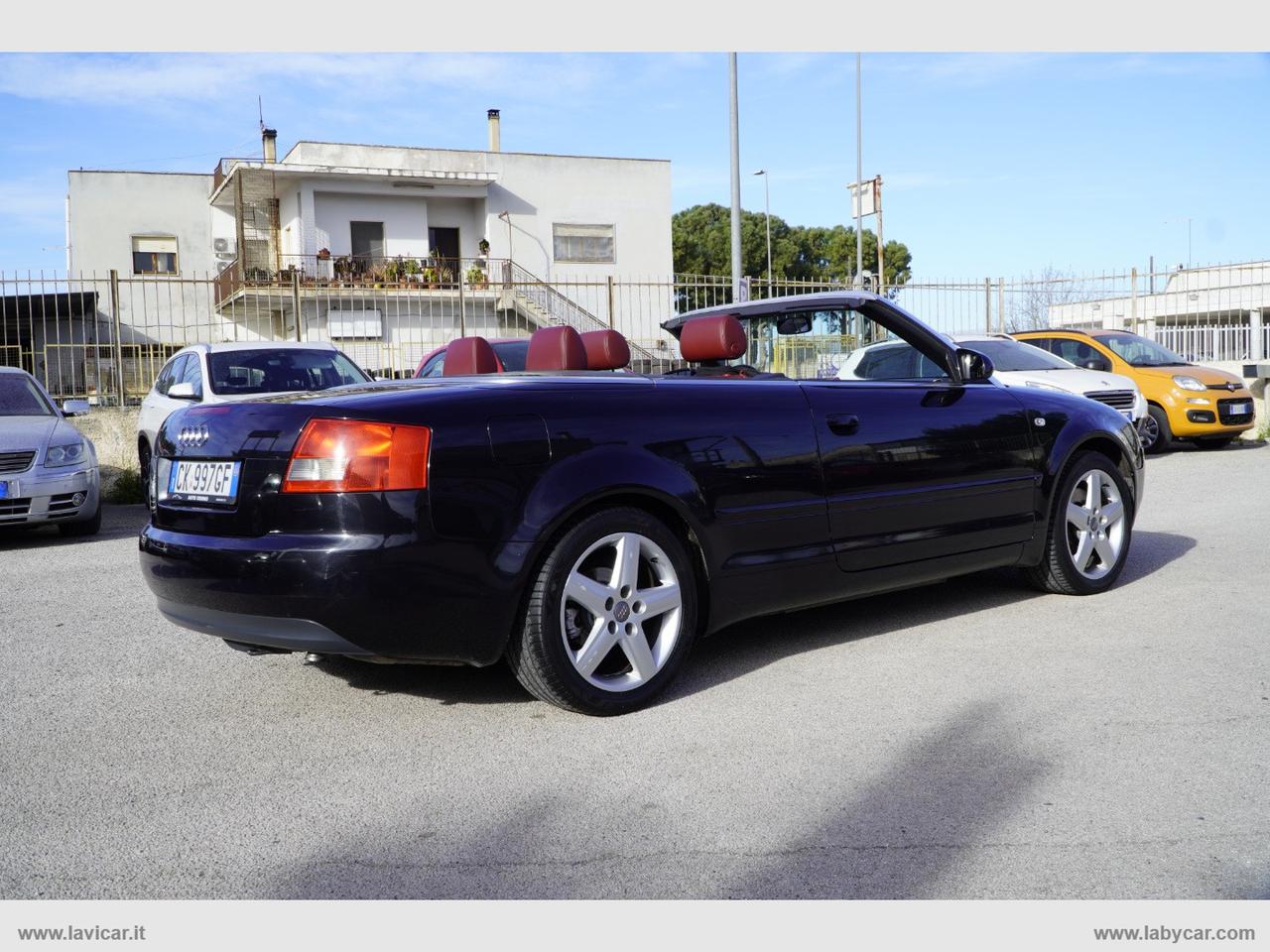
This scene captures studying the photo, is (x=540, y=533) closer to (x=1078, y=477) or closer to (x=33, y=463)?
(x=1078, y=477)

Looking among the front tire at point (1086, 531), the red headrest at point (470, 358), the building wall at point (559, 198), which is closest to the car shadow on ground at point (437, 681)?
the red headrest at point (470, 358)

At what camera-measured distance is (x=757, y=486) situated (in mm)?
4707

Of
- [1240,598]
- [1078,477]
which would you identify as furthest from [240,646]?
[1240,598]

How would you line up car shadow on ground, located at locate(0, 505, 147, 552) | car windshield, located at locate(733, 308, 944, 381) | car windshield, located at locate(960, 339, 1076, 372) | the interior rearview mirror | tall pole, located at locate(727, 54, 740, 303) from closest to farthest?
car windshield, located at locate(733, 308, 944, 381), the interior rearview mirror, car shadow on ground, located at locate(0, 505, 147, 552), car windshield, located at locate(960, 339, 1076, 372), tall pole, located at locate(727, 54, 740, 303)

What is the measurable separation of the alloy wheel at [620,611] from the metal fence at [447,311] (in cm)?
218

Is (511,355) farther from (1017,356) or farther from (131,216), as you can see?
(131,216)

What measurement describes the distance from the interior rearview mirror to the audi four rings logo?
115 inches

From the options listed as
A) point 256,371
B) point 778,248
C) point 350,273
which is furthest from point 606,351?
point 778,248

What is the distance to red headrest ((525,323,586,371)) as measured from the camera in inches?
199

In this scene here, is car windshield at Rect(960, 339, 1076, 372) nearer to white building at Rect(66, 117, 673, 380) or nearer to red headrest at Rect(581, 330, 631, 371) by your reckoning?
red headrest at Rect(581, 330, 631, 371)

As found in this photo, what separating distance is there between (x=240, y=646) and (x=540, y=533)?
116cm

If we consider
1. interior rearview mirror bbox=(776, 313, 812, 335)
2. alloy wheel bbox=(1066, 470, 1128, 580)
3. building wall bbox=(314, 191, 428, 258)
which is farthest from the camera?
building wall bbox=(314, 191, 428, 258)

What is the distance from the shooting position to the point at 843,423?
5055 millimetres

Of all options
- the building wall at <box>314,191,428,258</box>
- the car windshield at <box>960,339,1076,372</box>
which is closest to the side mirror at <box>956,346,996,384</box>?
the car windshield at <box>960,339,1076,372</box>
